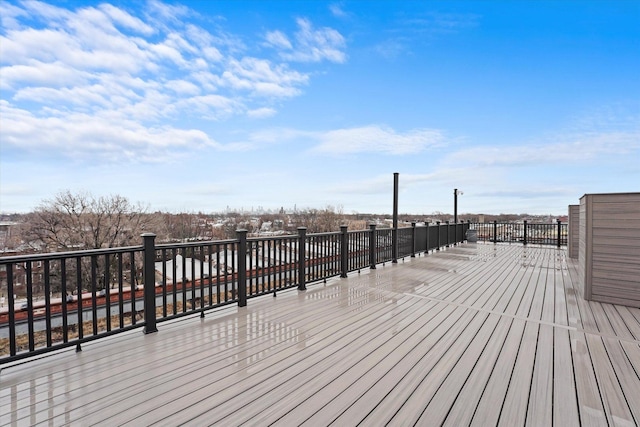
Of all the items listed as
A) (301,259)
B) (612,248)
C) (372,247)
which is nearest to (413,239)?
(372,247)

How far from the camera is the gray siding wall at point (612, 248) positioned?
3539mm

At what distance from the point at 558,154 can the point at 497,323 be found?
1423 cm

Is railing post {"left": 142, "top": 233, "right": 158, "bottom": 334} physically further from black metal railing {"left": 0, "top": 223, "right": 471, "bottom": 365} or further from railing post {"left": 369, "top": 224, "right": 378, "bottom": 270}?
railing post {"left": 369, "top": 224, "right": 378, "bottom": 270}

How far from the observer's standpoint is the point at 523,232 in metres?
11.4

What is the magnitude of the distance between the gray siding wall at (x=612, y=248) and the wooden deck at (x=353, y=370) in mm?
241

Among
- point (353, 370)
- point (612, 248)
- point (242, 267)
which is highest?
point (612, 248)

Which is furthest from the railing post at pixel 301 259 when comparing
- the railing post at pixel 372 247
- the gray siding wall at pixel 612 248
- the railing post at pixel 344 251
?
the gray siding wall at pixel 612 248

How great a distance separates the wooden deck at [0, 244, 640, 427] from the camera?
5.17ft

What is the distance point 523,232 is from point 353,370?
40.0ft

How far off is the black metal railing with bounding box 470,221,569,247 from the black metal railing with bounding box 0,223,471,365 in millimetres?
5707

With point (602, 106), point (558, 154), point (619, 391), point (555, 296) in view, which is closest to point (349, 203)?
point (558, 154)

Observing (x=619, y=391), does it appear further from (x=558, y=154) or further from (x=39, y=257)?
(x=558, y=154)

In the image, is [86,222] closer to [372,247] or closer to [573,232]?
[372,247]

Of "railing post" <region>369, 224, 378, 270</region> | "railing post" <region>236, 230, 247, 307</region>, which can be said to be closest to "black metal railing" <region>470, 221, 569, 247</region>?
"railing post" <region>369, 224, 378, 270</region>
